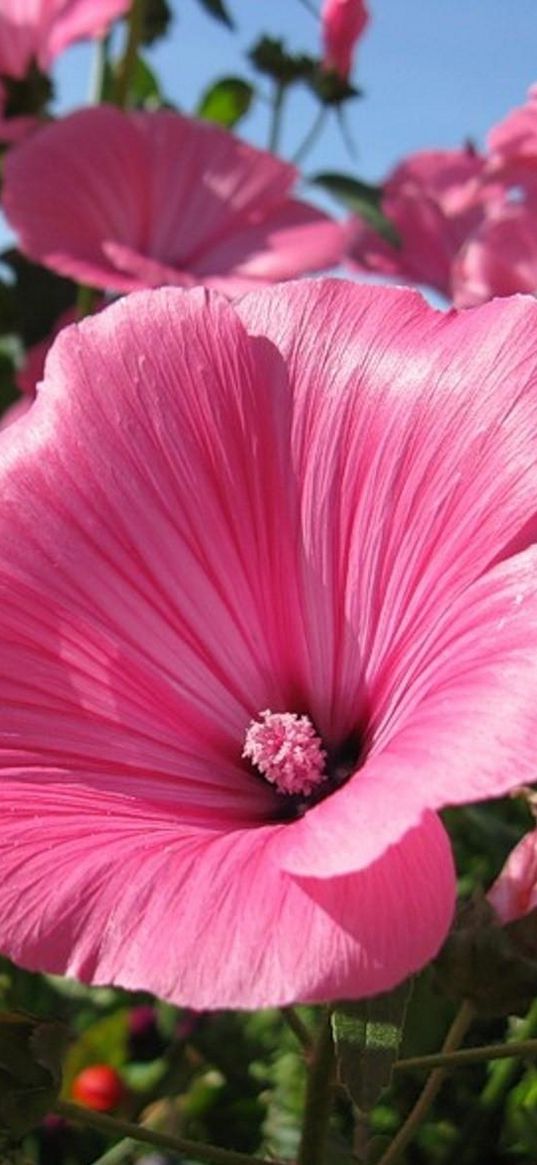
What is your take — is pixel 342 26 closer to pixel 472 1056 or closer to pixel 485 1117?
pixel 485 1117

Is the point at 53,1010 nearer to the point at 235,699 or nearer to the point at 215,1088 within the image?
the point at 215,1088

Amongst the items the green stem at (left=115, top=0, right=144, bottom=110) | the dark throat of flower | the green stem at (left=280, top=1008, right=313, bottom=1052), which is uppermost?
the green stem at (left=115, top=0, right=144, bottom=110)

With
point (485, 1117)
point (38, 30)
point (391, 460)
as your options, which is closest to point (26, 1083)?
point (391, 460)

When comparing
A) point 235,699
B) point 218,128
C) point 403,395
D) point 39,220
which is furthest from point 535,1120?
point 218,128

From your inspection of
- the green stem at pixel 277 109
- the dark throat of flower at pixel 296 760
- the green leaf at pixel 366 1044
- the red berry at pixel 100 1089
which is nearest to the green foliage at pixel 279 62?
the green stem at pixel 277 109

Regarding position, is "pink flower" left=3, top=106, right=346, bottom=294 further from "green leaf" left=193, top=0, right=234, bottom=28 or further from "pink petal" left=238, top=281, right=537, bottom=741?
"pink petal" left=238, top=281, right=537, bottom=741

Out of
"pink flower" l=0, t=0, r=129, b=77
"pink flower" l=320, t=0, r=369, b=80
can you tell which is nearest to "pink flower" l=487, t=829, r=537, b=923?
"pink flower" l=320, t=0, r=369, b=80
